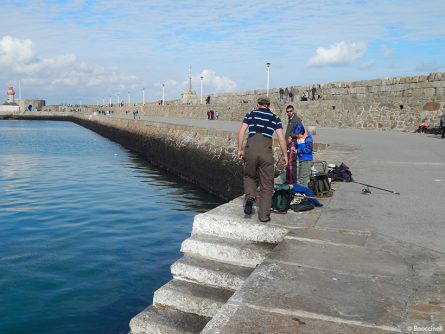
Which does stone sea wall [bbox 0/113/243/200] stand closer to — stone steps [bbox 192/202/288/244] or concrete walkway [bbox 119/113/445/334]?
concrete walkway [bbox 119/113/445/334]

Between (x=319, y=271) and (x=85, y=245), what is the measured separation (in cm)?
658

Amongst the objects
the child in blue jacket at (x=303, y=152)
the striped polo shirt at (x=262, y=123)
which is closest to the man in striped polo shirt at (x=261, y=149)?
the striped polo shirt at (x=262, y=123)

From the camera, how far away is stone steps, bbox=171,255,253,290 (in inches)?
173

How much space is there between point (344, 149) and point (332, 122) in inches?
553

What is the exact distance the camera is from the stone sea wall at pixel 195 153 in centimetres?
1541

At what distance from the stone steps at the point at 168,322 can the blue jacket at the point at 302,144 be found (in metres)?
4.06

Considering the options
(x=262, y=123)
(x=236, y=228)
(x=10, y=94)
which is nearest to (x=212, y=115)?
(x=262, y=123)

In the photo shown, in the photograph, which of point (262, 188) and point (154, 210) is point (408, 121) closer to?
point (154, 210)

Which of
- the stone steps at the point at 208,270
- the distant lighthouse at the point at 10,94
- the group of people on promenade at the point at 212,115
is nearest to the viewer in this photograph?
the stone steps at the point at 208,270

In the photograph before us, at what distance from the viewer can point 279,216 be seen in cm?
552

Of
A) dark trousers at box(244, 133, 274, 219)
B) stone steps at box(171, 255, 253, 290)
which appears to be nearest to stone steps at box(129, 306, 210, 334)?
stone steps at box(171, 255, 253, 290)

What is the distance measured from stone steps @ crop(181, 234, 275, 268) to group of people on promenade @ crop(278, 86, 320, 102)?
84.5ft

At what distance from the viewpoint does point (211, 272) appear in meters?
4.50

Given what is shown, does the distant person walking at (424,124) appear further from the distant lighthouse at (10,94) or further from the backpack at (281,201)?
the distant lighthouse at (10,94)
